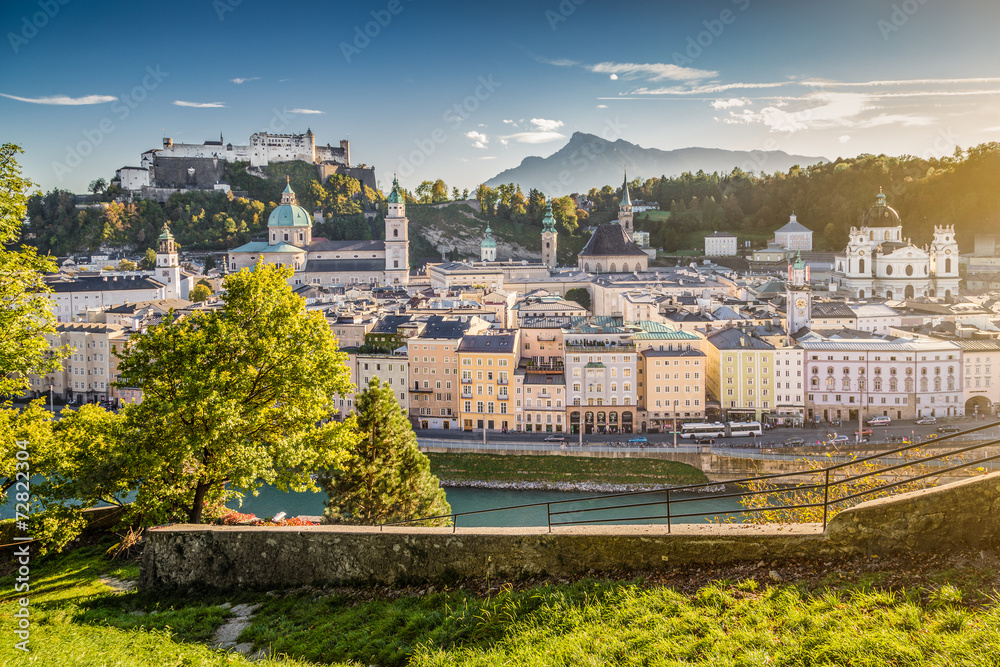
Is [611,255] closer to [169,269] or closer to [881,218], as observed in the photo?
[881,218]

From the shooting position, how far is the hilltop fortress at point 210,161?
240ft

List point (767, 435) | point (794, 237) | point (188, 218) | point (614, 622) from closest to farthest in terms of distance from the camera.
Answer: point (614, 622), point (767, 435), point (794, 237), point (188, 218)

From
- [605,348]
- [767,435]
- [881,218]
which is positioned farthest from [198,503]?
[881,218]

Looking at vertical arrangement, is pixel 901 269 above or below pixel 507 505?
above

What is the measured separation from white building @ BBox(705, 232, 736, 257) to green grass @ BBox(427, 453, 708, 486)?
152 ft

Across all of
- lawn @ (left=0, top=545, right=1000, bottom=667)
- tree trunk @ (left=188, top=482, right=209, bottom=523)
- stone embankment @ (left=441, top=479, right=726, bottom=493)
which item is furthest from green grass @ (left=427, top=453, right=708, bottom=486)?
lawn @ (left=0, top=545, right=1000, bottom=667)

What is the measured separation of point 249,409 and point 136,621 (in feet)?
8.02

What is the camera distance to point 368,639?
496 centimetres

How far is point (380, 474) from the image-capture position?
13.6m

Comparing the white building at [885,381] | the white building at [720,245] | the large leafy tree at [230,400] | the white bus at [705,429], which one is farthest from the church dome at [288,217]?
the large leafy tree at [230,400]

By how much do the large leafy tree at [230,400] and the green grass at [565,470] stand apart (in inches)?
715

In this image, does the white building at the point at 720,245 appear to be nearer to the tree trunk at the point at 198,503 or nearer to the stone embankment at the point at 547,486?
the stone embankment at the point at 547,486

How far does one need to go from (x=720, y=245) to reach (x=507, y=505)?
5146cm

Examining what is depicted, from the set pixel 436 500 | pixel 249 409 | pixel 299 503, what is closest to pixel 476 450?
pixel 299 503
